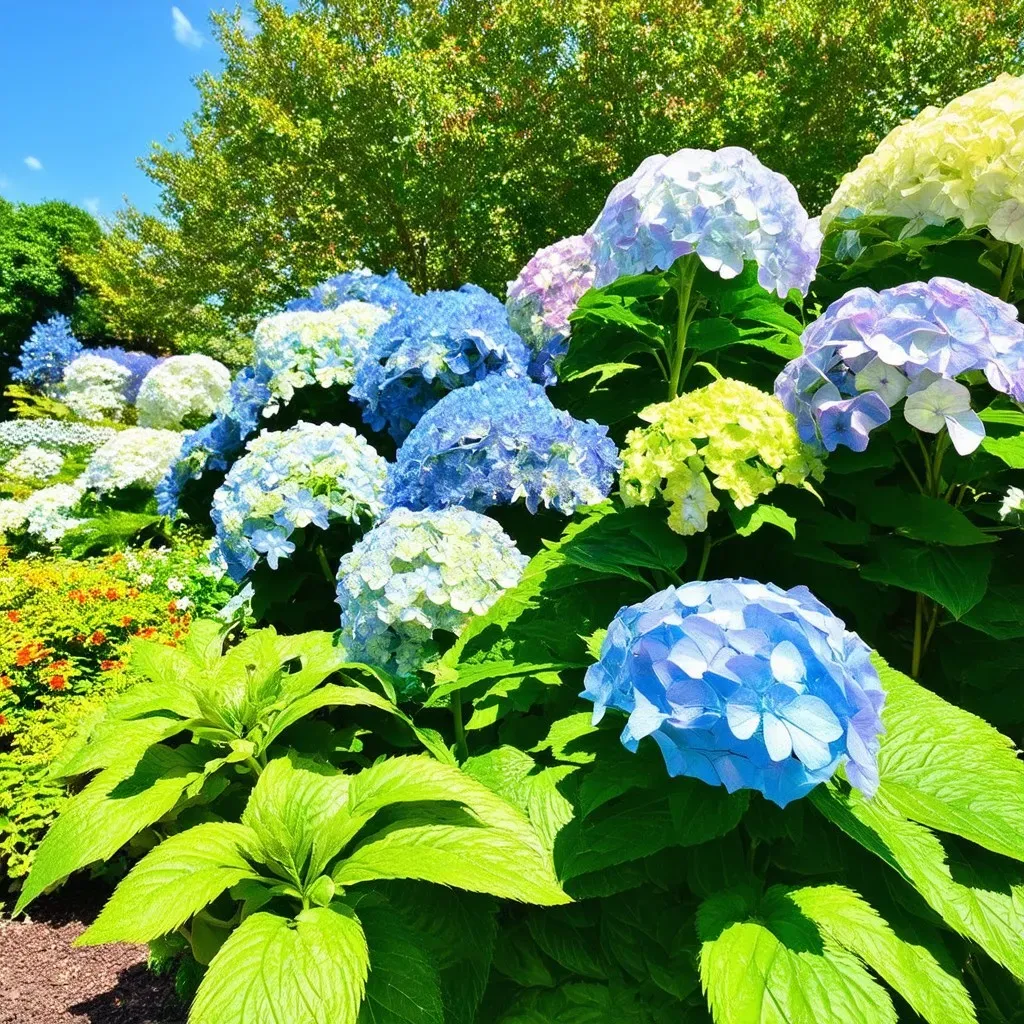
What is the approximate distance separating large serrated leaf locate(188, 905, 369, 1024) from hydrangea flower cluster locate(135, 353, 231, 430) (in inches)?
214

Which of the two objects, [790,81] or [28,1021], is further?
[790,81]

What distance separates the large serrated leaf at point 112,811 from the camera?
1.37 meters

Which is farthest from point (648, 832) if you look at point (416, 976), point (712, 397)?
point (712, 397)

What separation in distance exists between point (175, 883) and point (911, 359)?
1504mm

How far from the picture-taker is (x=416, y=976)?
3.77ft

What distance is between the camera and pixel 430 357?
2.48 metres

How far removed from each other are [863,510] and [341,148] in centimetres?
1161

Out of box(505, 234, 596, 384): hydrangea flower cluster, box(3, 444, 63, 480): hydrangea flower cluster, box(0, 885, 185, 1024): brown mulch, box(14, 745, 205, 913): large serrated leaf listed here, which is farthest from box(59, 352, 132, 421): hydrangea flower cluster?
box(14, 745, 205, 913): large serrated leaf

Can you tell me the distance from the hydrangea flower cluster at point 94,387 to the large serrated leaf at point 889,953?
10262 millimetres

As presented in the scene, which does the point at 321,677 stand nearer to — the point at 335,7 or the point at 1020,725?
the point at 1020,725

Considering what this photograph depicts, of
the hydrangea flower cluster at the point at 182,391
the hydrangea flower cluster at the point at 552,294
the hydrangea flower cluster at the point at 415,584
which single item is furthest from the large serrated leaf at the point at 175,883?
the hydrangea flower cluster at the point at 182,391

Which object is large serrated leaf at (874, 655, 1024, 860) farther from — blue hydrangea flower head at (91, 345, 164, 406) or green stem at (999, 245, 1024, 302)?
blue hydrangea flower head at (91, 345, 164, 406)

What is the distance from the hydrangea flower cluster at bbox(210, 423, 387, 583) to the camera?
79.7 inches

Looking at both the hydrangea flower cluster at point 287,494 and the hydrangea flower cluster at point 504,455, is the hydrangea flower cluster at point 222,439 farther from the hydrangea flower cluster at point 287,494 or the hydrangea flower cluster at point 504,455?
the hydrangea flower cluster at point 504,455
